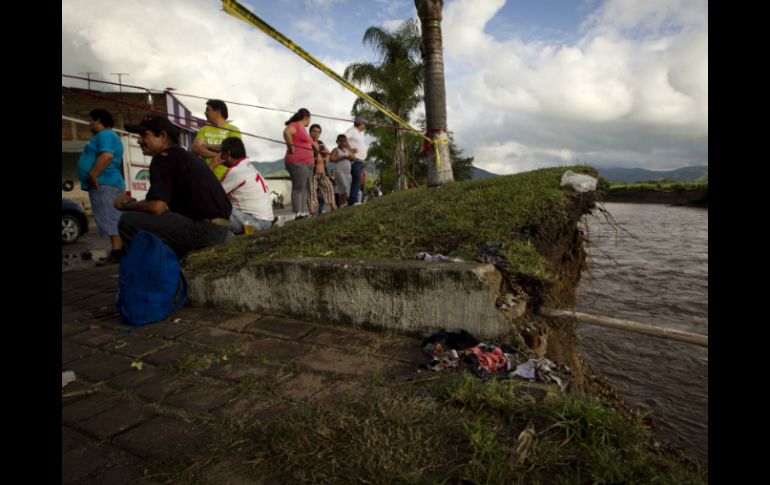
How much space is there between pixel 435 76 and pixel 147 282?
6281 mm

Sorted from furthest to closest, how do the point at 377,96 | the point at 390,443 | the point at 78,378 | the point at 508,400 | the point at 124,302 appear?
the point at 377,96
the point at 124,302
the point at 78,378
the point at 508,400
the point at 390,443

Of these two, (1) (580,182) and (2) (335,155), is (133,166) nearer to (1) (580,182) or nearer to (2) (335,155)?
(2) (335,155)

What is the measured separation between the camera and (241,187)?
4.66m

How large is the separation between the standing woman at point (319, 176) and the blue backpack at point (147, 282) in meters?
4.56

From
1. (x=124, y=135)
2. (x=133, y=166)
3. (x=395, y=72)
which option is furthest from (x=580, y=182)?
(x=395, y=72)

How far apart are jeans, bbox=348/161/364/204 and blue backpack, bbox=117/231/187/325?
6.04 m

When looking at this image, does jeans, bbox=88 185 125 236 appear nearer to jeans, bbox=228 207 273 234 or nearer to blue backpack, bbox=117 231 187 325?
jeans, bbox=228 207 273 234

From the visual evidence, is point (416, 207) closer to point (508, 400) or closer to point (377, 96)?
point (508, 400)

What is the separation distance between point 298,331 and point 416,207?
2444 mm

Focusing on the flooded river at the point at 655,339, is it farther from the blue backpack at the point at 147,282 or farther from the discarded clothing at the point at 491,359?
the blue backpack at the point at 147,282

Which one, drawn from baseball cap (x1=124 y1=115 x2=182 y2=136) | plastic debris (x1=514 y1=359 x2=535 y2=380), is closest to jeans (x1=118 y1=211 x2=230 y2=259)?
baseball cap (x1=124 y1=115 x2=182 y2=136)

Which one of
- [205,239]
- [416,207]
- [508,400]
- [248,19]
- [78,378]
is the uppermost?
[248,19]

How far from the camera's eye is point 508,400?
1.59 metres
